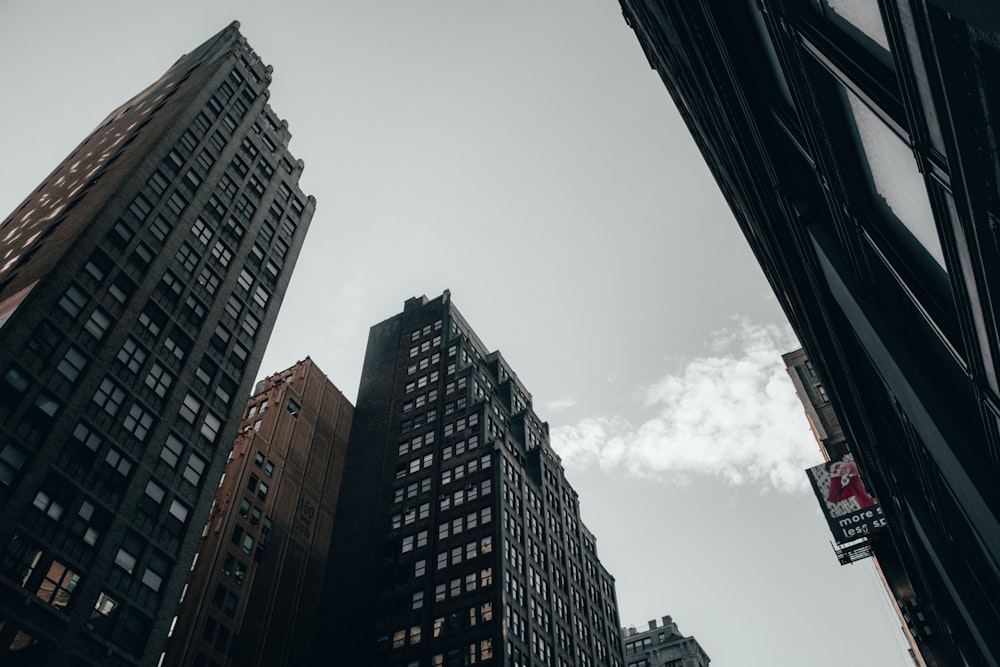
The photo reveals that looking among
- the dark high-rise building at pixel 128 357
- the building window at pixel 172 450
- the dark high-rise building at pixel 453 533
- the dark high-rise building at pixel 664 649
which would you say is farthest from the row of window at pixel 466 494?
the dark high-rise building at pixel 664 649

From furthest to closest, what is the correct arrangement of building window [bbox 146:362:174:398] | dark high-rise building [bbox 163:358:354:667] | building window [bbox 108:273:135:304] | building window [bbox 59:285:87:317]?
1. dark high-rise building [bbox 163:358:354:667]
2. building window [bbox 108:273:135:304]
3. building window [bbox 146:362:174:398]
4. building window [bbox 59:285:87:317]

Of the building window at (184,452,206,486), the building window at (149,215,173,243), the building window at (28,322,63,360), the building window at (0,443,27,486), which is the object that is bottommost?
the building window at (0,443,27,486)

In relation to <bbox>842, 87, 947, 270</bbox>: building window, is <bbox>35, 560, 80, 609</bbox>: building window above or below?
above

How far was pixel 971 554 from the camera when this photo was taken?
15.0 m

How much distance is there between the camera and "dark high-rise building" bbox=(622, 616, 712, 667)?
12925 centimetres

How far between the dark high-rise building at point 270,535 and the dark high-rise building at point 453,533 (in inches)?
136

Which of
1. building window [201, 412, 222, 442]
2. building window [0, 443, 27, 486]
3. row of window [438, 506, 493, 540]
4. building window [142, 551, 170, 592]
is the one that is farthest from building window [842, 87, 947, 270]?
row of window [438, 506, 493, 540]

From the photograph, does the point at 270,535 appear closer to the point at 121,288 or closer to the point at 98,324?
the point at 121,288

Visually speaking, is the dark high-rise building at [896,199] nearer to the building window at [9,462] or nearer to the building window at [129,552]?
the building window at [9,462]

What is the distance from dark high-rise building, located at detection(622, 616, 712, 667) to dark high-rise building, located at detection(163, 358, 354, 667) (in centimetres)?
7400

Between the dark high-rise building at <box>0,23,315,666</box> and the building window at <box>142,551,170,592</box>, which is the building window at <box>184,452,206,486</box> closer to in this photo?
the dark high-rise building at <box>0,23,315,666</box>

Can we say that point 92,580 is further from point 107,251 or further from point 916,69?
point 916,69

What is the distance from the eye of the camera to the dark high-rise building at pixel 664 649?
129m

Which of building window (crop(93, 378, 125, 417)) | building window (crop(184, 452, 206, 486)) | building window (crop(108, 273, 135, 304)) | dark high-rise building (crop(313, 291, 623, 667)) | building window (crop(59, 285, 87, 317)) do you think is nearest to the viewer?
building window (crop(93, 378, 125, 417))
